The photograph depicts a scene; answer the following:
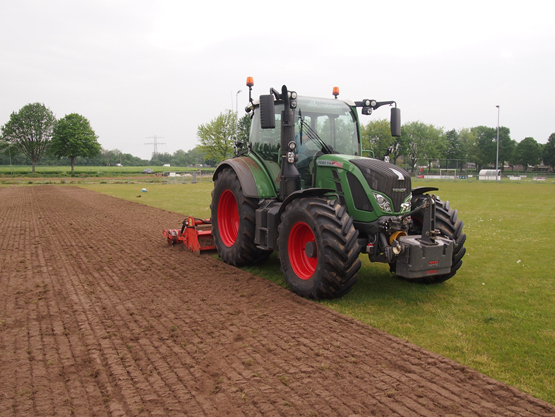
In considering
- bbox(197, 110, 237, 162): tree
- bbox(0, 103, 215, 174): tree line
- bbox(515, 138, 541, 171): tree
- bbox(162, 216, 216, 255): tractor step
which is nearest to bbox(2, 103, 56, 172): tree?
bbox(0, 103, 215, 174): tree line

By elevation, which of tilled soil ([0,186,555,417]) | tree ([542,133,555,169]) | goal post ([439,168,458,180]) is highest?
tree ([542,133,555,169])

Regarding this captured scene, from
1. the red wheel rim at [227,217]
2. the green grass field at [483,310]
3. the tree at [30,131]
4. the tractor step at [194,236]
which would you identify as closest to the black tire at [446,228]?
the green grass field at [483,310]

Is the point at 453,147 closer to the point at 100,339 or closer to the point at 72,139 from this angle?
the point at 72,139

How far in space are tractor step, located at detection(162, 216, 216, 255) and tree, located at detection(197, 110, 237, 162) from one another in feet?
133

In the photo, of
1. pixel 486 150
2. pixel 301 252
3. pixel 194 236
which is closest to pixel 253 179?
pixel 301 252

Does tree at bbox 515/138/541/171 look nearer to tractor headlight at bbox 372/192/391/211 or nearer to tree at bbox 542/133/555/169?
tree at bbox 542/133/555/169

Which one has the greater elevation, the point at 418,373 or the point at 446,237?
the point at 446,237

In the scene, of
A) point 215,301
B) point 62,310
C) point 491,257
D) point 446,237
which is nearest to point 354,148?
point 446,237

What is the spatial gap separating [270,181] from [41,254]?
5137 millimetres

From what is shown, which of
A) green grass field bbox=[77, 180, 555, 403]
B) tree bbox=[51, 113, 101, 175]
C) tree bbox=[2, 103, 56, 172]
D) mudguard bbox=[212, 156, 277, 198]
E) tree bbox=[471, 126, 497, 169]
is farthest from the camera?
tree bbox=[471, 126, 497, 169]

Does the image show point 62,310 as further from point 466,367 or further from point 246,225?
point 466,367

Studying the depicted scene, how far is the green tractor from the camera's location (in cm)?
534

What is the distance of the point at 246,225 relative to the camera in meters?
7.08

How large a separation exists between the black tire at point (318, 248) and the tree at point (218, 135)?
44.2m
